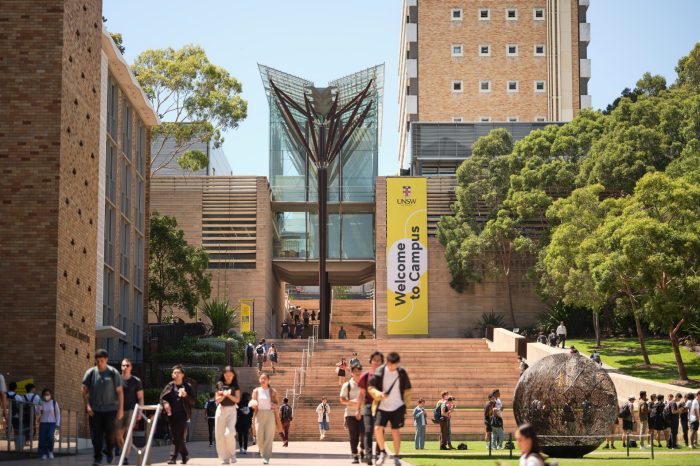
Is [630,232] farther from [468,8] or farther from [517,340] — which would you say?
[468,8]

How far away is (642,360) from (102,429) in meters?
36.0

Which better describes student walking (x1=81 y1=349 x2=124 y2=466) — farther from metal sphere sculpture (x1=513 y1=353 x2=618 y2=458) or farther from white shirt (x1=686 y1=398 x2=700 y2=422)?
white shirt (x1=686 y1=398 x2=700 y2=422)

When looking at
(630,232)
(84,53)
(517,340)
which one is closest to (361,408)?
(84,53)

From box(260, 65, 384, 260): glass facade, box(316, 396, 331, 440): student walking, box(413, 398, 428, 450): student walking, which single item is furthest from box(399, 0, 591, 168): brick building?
box(413, 398, 428, 450): student walking

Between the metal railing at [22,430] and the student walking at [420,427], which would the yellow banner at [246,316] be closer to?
the student walking at [420,427]

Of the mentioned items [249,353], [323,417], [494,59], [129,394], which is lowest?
[323,417]

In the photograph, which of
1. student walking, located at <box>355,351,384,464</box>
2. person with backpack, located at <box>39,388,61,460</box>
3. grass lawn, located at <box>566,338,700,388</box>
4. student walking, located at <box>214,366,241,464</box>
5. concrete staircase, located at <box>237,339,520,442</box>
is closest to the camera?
student walking, located at <box>355,351,384,464</box>

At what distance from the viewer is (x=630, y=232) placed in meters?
43.3

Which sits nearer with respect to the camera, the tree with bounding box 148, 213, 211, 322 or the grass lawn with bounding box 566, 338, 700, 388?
the grass lawn with bounding box 566, 338, 700, 388

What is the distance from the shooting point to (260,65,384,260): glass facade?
67.9m

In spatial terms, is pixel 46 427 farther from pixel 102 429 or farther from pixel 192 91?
pixel 192 91

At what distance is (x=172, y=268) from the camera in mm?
55781

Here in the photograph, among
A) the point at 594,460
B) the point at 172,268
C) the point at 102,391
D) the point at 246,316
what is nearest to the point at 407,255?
the point at 246,316

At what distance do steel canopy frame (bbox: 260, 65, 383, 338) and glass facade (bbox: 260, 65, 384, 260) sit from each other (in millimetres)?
3911
